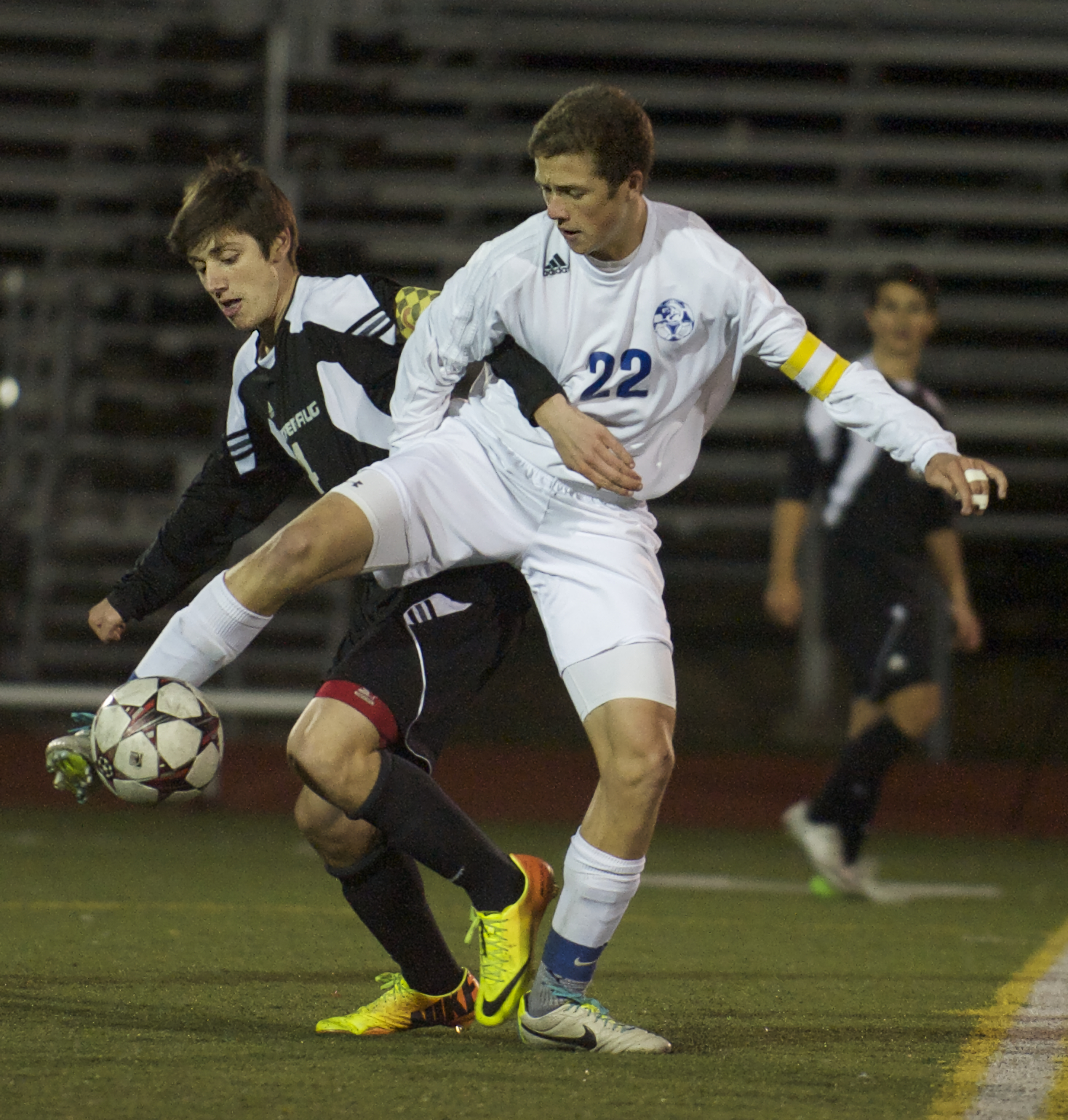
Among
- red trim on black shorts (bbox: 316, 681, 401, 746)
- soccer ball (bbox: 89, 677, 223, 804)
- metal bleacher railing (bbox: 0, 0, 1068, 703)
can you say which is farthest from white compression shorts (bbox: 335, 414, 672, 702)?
metal bleacher railing (bbox: 0, 0, 1068, 703)

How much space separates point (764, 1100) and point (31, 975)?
1.87 m

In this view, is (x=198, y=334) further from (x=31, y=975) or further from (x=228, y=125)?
(x=31, y=975)

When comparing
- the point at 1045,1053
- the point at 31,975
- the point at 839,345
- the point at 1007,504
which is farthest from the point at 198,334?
the point at 1045,1053

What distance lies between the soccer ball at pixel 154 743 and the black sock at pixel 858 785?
2993 mm

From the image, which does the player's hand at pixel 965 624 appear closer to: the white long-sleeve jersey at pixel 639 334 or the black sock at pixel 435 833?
the white long-sleeve jersey at pixel 639 334

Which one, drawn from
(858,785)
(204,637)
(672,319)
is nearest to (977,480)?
(672,319)

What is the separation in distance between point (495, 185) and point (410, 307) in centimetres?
994

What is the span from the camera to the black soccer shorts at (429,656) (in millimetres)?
3529

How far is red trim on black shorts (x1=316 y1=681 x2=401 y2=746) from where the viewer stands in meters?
3.47

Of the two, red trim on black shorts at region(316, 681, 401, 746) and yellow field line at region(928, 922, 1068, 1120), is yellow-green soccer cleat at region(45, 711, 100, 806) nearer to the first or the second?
red trim on black shorts at region(316, 681, 401, 746)

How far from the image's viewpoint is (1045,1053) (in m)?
3.41

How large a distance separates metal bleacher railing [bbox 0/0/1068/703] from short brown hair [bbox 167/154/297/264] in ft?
27.3

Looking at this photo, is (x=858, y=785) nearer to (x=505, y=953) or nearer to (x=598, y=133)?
(x=505, y=953)

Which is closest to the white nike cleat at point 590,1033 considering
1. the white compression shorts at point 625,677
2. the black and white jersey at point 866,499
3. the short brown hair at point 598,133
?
the white compression shorts at point 625,677
